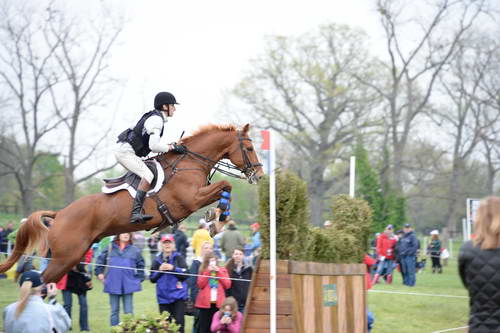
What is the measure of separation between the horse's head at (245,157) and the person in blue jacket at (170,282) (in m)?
1.46

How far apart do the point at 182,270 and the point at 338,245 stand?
87.7 inches

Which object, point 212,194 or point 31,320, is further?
point 212,194

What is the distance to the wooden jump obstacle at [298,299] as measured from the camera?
19.8 ft

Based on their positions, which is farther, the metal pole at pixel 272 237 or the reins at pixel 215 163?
the reins at pixel 215 163

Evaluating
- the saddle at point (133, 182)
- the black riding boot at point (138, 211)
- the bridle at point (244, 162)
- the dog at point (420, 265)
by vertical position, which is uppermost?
the bridle at point (244, 162)

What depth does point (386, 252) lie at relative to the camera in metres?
17.8

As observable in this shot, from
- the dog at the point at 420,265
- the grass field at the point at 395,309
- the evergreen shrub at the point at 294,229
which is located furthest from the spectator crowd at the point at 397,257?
the evergreen shrub at the point at 294,229

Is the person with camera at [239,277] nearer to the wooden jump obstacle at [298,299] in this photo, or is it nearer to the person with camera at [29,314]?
the wooden jump obstacle at [298,299]

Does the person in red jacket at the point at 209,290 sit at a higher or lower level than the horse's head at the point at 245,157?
lower

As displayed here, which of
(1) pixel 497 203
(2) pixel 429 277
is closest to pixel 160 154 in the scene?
(1) pixel 497 203

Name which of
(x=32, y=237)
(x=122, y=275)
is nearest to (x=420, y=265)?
(x=122, y=275)

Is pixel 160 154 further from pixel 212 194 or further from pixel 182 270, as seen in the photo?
pixel 182 270

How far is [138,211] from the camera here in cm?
746

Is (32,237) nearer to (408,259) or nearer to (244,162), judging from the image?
(244,162)
